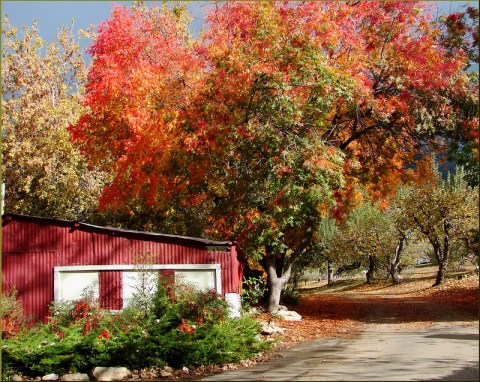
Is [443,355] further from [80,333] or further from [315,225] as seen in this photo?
[315,225]

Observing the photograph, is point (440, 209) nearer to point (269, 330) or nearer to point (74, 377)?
point (269, 330)

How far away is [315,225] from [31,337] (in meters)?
12.4

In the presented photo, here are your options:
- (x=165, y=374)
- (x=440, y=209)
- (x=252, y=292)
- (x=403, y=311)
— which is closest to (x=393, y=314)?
(x=403, y=311)

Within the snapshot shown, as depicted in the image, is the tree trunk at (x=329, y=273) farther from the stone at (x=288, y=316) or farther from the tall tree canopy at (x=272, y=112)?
the stone at (x=288, y=316)

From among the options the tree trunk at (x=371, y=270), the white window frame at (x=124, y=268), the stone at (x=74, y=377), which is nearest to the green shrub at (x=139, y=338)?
the stone at (x=74, y=377)

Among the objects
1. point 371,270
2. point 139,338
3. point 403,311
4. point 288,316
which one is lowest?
point 288,316

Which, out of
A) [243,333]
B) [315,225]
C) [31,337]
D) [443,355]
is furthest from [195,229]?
[443,355]

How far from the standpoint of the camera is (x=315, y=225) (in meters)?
22.3

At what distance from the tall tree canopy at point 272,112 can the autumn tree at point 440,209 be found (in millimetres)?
4199

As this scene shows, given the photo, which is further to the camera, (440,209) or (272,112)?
(440,209)

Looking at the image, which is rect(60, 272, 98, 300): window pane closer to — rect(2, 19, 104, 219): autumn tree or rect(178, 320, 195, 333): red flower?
rect(178, 320, 195, 333): red flower

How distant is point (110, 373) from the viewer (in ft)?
39.8

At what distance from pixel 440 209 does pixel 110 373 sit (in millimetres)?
22294

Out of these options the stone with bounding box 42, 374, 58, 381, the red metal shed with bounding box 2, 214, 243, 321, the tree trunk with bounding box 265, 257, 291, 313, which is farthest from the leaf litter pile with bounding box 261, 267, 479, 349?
the stone with bounding box 42, 374, 58, 381
